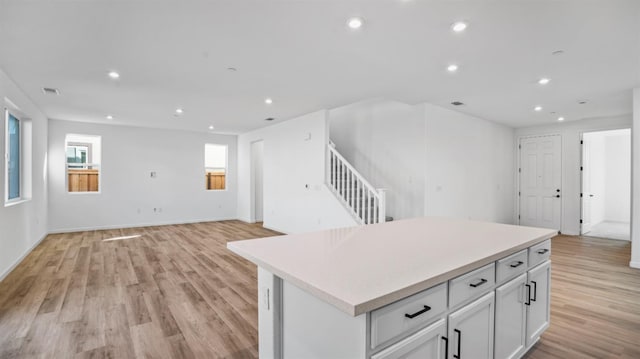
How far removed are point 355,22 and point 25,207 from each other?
5.56 meters

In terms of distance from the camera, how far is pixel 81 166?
702 cm

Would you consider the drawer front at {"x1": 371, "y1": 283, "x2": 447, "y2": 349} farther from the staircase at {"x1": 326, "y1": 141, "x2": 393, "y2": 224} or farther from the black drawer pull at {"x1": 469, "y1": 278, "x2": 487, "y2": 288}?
the staircase at {"x1": 326, "y1": 141, "x2": 393, "y2": 224}

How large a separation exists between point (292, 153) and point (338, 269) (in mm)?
5403

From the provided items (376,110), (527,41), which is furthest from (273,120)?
(527,41)

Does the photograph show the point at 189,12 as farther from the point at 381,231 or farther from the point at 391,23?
the point at 381,231

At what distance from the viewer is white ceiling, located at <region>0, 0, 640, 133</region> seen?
226cm

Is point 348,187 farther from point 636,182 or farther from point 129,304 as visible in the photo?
point 636,182

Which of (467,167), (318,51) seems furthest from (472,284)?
(467,167)

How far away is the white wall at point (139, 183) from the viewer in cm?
675

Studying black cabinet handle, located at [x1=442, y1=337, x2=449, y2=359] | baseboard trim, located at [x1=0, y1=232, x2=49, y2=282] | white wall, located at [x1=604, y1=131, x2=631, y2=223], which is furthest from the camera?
white wall, located at [x1=604, y1=131, x2=631, y2=223]

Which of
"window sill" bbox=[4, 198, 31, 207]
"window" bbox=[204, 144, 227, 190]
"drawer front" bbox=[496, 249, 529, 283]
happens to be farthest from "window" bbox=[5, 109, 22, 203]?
"drawer front" bbox=[496, 249, 529, 283]

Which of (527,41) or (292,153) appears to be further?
(292,153)

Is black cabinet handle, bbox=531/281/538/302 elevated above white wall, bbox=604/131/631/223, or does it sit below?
below

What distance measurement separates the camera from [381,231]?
2.11m
